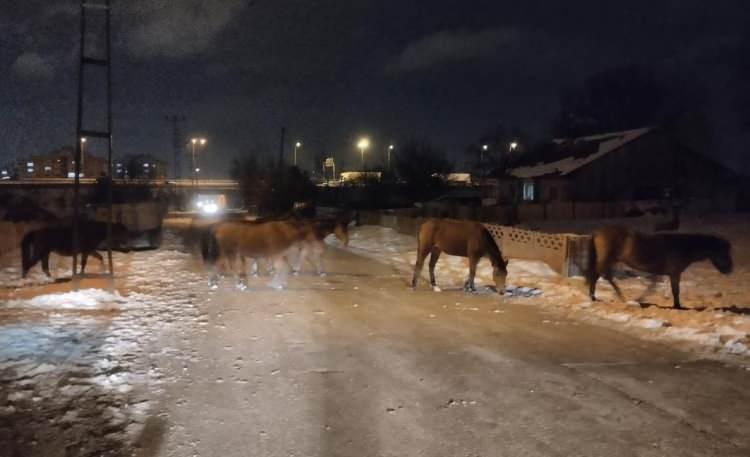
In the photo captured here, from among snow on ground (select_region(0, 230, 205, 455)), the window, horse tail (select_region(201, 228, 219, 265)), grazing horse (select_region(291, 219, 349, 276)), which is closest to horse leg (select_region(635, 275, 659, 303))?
grazing horse (select_region(291, 219, 349, 276))

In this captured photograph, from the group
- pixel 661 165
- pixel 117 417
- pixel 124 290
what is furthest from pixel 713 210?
pixel 117 417

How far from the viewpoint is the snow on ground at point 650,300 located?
31.0 ft

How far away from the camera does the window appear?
5256cm

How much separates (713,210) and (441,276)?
37.3m

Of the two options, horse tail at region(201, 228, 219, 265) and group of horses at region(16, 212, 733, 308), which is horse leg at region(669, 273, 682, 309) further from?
horse tail at region(201, 228, 219, 265)

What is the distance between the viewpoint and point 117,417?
19.6ft

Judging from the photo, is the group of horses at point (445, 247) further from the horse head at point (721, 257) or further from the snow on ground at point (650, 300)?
the snow on ground at point (650, 300)

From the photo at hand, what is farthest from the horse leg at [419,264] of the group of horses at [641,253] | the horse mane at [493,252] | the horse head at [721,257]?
the horse head at [721,257]

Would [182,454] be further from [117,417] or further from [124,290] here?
[124,290]

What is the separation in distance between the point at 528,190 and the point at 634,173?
852cm

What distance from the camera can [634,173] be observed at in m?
49.6

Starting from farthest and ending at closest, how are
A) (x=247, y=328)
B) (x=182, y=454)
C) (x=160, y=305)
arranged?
(x=160, y=305)
(x=247, y=328)
(x=182, y=454)

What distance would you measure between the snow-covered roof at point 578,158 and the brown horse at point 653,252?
3647 centimetres

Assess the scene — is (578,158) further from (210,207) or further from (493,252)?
(493,252)
